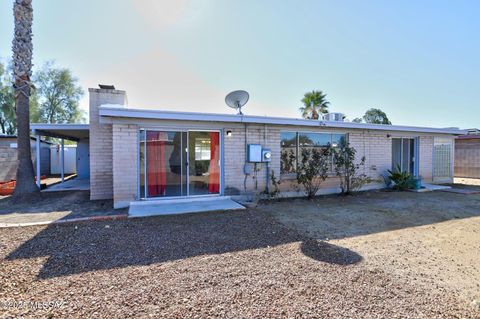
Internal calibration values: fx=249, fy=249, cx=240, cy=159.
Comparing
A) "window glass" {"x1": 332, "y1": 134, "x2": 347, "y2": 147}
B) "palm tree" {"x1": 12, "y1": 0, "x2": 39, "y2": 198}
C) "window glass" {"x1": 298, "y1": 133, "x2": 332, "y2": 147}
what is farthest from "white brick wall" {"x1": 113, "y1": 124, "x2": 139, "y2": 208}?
"window glass" {"x1": 332, "y1": 134, "x2": 347, "y2": 147}

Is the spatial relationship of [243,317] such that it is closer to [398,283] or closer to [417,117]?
[398,283]

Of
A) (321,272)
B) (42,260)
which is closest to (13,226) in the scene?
(42,260)

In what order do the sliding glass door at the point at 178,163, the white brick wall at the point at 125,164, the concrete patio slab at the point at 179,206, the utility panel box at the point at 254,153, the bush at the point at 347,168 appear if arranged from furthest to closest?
the bush at the point at 347,168
the utility panel box at the point at 254,153
the sliding glass door at the point at 178,163
the white brick wall at the point at 125,164
the concrete patio slab at the point at 179,206

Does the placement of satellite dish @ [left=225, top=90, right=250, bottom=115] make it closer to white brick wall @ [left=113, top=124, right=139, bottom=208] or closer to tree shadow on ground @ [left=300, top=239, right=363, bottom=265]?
white brick wall @ [left=113, top=124, right=139, bottom=208]

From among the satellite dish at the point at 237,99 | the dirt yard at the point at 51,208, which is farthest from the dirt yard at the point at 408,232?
the dirt yard at the point at 51,208

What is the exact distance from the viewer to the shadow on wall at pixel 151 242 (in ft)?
12.1

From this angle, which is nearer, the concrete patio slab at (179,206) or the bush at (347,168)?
the concrete patio slab at (179,206)

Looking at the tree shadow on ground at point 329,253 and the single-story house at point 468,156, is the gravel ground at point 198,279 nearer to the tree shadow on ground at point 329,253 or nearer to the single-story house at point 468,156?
the tree shadow on ground at point 329,253

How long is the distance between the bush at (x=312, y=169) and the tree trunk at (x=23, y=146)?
972 cm

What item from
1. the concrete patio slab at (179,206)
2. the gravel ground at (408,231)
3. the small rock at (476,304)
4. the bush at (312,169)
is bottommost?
the gravel ground at (408,231)

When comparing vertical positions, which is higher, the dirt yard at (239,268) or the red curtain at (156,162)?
the red curtain at (156,162)

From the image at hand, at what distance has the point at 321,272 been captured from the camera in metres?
3.34

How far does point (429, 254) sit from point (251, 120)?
18.3 ft

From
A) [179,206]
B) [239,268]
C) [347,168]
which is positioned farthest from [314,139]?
[239,268]
